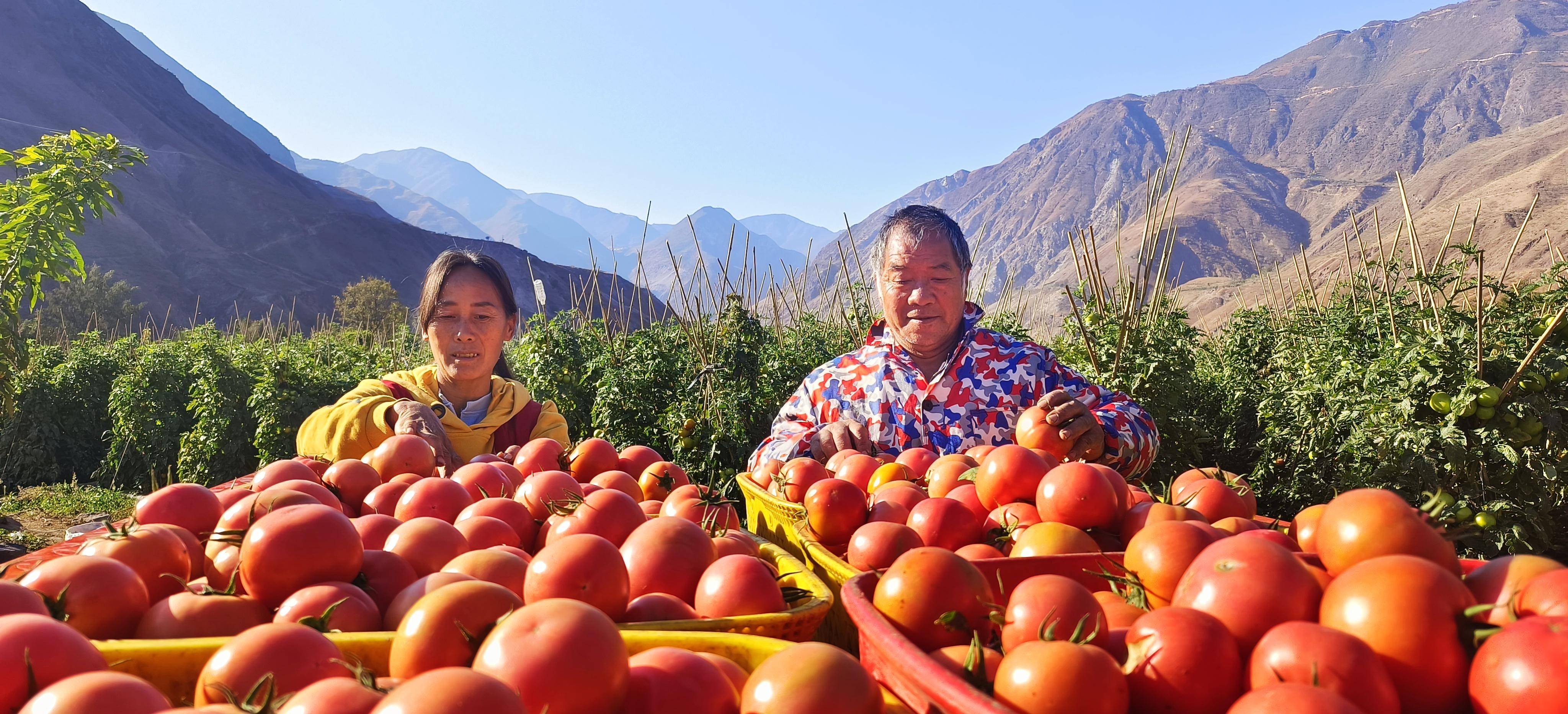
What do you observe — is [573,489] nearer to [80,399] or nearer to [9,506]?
[9,506]

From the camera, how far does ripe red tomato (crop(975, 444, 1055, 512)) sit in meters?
1.76

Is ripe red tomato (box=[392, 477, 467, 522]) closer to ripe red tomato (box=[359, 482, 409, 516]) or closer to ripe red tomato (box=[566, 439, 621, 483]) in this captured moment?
ripe red tomato (box=[359, 482, 409, 516])

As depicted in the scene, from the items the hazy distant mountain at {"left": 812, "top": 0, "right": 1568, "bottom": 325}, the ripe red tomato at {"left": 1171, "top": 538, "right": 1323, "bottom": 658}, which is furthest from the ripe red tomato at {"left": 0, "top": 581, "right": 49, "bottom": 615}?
the hazy distant mountain at {"left": 812, "top": 0, "right": 1568, "bottom": 325}

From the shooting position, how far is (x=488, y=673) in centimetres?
82

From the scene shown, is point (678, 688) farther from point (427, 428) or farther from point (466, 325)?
point (466, 325)

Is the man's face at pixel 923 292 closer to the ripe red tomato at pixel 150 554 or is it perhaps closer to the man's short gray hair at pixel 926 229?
the man's short gray hair at pixel 926 229

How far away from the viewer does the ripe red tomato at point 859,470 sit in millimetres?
2229

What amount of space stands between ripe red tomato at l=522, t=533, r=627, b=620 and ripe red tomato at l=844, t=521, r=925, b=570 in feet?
1.49

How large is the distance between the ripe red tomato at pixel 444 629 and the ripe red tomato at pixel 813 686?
336 mm

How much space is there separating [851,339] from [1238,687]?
6388 millimetres

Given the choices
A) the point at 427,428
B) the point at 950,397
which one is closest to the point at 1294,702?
the point at 950,397

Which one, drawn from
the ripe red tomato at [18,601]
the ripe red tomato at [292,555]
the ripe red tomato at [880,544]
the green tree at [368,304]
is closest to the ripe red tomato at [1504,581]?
the ripe red tomato at [880,544]

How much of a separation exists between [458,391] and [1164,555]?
2.59m

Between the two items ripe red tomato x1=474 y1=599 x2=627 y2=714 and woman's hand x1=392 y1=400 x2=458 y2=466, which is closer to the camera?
ripe red tomato x1=474 y1=599 x2=627 y2=714
